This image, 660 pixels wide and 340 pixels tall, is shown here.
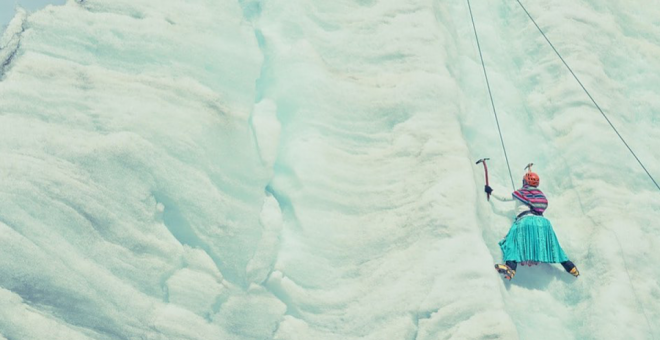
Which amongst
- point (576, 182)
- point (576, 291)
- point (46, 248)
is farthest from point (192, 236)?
point (576, 182)

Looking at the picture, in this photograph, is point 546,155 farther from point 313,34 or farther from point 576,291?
point 313,34

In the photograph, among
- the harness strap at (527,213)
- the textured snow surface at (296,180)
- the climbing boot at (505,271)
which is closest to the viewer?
the textured snow surface at (296,180)

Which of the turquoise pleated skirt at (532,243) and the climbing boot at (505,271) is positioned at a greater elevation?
the turquoise pleated skirt at (532,243)

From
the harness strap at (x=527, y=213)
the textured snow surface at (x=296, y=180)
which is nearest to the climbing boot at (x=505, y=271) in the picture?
the textured snow surface at (x=296, y=180)

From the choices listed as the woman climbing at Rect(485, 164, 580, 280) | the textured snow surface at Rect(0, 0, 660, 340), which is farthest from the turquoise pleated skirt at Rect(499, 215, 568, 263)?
the textured snow surface at Rect(0, 0, 660, 340)

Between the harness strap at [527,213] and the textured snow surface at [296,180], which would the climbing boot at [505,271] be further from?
the harness strap at [527,213]

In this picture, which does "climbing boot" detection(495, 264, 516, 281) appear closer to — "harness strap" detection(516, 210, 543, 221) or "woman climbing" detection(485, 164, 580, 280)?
"woman climbing" detection(485, 164, 580, 280)

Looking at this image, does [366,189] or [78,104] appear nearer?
[78,104]
